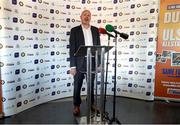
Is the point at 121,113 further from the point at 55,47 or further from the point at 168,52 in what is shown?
the point at 55,47

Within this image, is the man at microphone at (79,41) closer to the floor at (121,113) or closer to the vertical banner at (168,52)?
the floor at (121,113)

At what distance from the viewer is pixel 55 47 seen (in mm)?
4047

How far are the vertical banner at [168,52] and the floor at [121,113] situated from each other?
307 mm

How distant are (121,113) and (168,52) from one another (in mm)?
1646

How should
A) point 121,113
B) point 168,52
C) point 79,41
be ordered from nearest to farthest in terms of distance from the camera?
1. point 79,41
2. point 121,113
3. point 168,52

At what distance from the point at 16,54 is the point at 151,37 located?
2606 millimetres

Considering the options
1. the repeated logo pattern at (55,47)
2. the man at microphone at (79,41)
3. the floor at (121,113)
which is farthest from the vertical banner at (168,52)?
the man at microphone at (79,41)

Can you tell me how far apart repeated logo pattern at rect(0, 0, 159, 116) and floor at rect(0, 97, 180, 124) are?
20 centimetres

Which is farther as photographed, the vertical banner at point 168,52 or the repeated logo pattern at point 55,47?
the vertical banner at point 168,52

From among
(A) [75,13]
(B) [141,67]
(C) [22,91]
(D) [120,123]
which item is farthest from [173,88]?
(C) [22,91]

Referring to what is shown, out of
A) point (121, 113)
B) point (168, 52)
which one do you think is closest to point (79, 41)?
point (121, 113)

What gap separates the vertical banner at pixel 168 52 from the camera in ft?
Answer: 12.9

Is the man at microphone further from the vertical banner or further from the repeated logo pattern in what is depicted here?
the vertical banner

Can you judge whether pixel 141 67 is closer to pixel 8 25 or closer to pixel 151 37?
pixel 151 37
